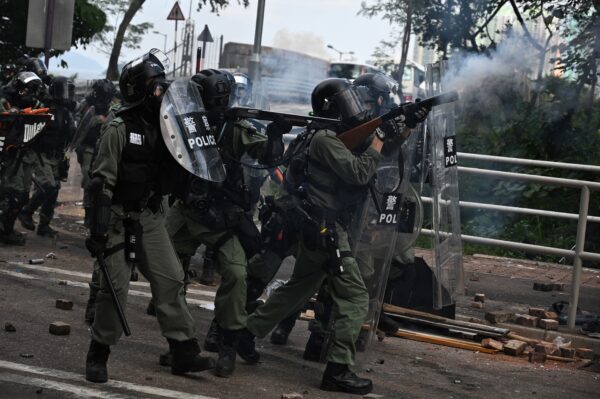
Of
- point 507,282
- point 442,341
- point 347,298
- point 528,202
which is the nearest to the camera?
point 347,298

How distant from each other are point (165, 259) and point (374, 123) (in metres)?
1.46

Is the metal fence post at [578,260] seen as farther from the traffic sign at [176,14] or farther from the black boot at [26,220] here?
the traffic sign at [176,14]

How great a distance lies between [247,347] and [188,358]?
2.38 feet

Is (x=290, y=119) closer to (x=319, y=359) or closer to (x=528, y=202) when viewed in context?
(x=319, y=359)

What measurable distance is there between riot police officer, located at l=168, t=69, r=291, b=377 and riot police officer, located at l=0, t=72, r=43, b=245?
163 inches

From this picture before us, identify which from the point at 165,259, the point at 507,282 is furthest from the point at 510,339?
the point at 165,259

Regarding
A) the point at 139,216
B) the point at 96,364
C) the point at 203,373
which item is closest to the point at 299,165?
the point at 139,216

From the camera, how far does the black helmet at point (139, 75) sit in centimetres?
566

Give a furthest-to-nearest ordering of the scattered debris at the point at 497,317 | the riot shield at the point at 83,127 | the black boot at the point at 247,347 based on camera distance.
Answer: the riot shield at the point at 83,127 < the scattered debris at the point at 497,317 < the black boot at the point at 247,347

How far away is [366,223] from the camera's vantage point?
6492 mm

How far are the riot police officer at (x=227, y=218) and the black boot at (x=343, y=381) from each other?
569mm

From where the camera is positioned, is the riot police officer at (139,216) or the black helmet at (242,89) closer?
the riot police officer at (139,216)

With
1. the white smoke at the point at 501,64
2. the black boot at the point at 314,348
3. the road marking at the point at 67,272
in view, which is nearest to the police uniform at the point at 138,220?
the black boot at the point at 314,348

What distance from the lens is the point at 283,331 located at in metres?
7.16
